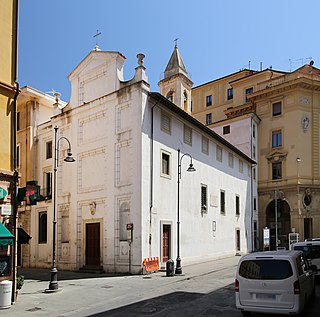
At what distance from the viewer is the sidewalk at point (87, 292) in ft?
41.5

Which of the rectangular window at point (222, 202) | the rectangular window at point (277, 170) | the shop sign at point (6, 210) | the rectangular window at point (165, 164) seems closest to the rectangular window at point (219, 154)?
the rectangular window at point (222, 202)

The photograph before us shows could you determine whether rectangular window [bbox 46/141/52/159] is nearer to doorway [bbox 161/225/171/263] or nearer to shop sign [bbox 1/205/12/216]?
doorway [bbox 161/225/171/263]

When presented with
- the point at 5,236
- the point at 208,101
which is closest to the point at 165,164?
the point at 5,236

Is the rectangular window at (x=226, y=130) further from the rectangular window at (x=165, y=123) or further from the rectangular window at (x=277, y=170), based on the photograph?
the rectangular window at (x=165, y=123)

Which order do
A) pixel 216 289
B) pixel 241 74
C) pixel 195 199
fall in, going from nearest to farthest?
pixel 216 289, pixel 195 199, pixel 241 74

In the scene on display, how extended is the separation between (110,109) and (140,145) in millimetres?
3581

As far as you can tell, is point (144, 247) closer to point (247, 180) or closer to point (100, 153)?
point (100, 153)

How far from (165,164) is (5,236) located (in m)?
13.8

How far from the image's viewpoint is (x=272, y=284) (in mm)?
10102

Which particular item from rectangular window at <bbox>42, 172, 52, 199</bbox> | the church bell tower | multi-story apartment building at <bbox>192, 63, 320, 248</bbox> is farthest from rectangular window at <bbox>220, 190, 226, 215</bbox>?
rectangular window at <bbox>42, 172, 52, 199</bbox>

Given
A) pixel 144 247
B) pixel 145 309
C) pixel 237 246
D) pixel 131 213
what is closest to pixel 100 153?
pixel 131 213

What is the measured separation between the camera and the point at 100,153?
2481 centimetres

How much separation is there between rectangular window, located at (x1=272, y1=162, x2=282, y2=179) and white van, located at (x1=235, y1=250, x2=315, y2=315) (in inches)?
1436

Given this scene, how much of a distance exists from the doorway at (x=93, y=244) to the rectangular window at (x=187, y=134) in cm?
834
